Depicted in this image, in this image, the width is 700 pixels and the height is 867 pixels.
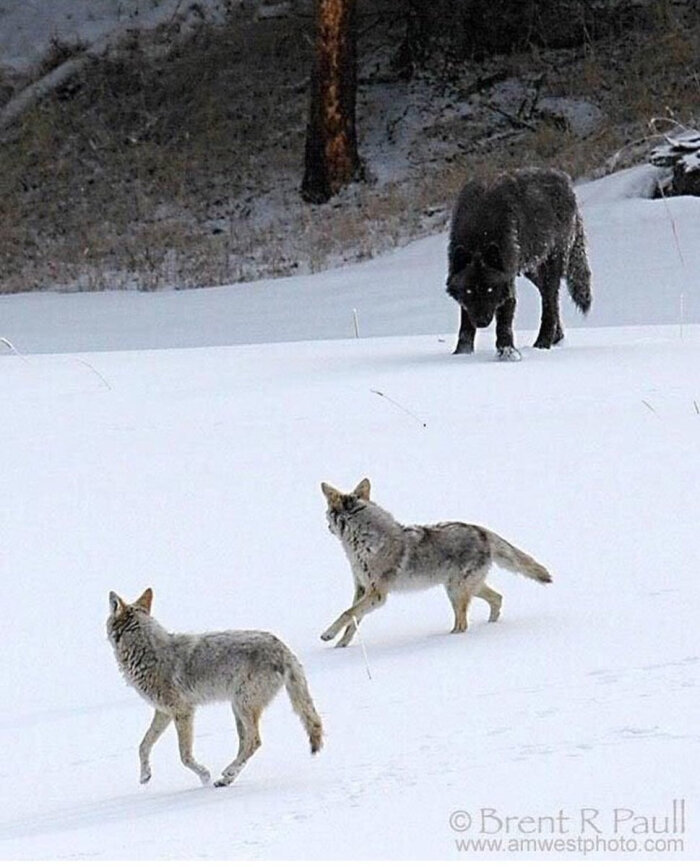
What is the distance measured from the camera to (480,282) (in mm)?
11273

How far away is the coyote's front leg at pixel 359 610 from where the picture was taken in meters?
5.90

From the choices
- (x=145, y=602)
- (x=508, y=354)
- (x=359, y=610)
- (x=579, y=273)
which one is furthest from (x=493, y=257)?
(x=145, y=602)

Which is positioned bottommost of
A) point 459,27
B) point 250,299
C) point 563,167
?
point 250,299

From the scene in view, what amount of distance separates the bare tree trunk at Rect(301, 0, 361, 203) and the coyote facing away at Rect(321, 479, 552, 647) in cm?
1765

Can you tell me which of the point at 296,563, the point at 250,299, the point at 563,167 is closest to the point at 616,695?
the point at 296,563

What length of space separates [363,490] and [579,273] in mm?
6703

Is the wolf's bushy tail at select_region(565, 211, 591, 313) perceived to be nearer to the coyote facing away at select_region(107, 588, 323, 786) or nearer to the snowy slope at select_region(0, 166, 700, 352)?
the snowy slope at select_region(0, 166, 700, 352)

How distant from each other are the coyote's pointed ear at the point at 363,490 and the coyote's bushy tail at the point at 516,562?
0.51 metres

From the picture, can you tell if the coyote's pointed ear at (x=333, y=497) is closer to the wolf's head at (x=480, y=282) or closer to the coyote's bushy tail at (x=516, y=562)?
the coyote's bushy tail at (x=516, y=562)

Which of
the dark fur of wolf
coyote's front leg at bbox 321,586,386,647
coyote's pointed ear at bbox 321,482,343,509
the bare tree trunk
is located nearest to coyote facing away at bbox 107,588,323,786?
coyote's front leg at bbox 321,586,386,647

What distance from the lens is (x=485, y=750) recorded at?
410 centimetres

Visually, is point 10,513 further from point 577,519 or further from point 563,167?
point 563,167

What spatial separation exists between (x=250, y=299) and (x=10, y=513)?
11.8 m

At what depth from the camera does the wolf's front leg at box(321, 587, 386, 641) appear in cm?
590
